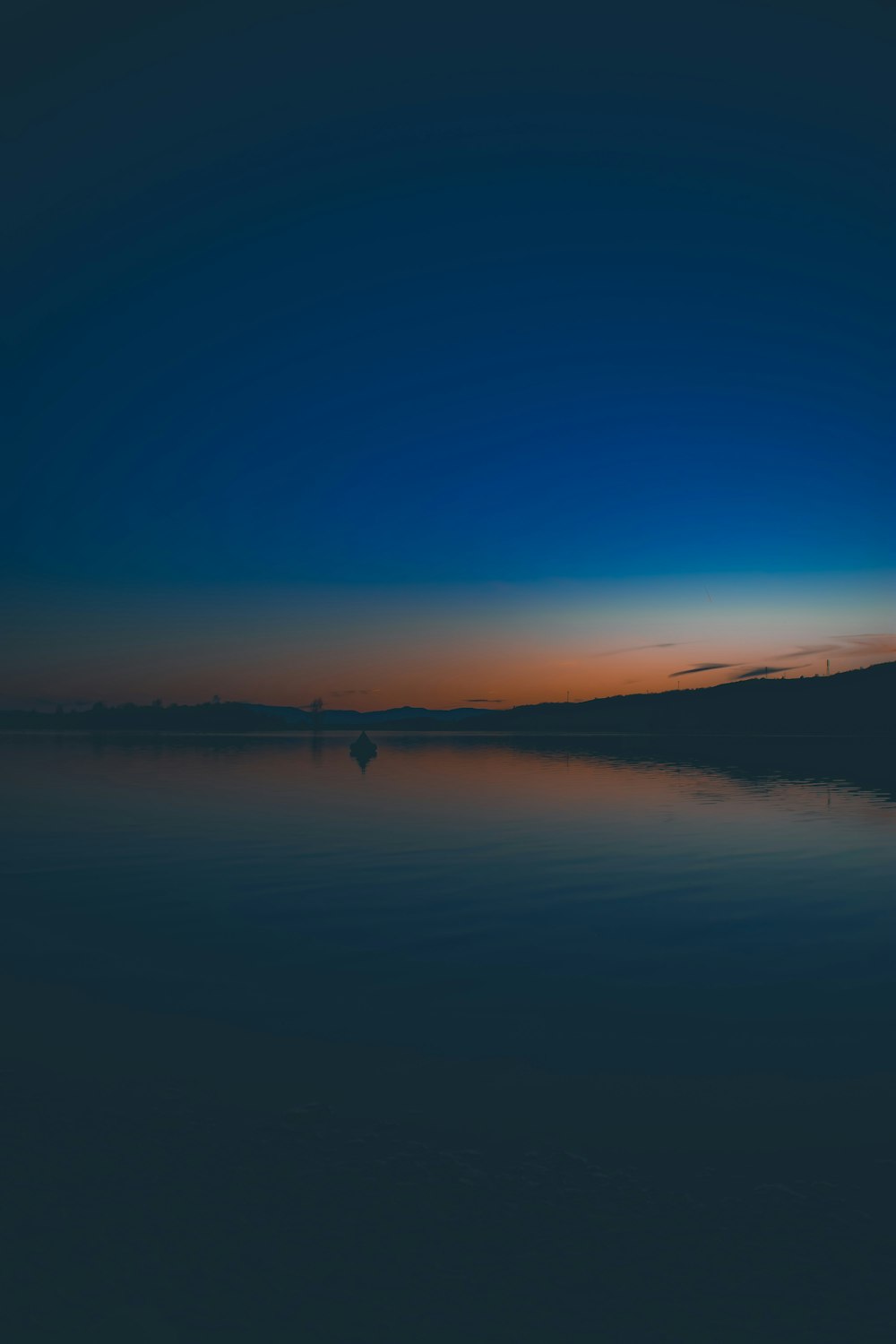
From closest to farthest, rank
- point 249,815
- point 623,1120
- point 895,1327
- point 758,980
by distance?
point 895,1327
point 623,1120
point 758,980
point 249,815

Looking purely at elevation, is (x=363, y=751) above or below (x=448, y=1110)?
above

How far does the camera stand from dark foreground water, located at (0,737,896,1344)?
6.98 metres

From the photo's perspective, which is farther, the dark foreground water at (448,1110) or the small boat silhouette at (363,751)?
the small boat silhouette at (363,751)

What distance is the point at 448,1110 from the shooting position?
10406 millimetres

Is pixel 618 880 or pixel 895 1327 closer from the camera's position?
pixel 895 1327

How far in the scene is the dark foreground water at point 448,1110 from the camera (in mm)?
6980

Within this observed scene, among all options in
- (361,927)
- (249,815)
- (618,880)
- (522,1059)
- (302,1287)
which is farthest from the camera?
(249,815)

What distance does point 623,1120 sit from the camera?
10.1 meters

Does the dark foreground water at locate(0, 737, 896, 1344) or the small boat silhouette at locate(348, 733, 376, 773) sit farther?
the small boat silhouette at locate(348, 733, 376, 773)

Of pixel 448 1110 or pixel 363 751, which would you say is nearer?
Result: pixel 448 1110

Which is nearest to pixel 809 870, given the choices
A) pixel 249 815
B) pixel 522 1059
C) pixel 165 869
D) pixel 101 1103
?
pixel 522 1059

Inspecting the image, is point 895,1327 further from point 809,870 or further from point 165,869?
point 165,869

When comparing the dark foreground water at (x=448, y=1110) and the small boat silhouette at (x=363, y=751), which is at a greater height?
the small boat silhouette at (x=363, y=751)

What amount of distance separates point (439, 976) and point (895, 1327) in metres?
10.6
